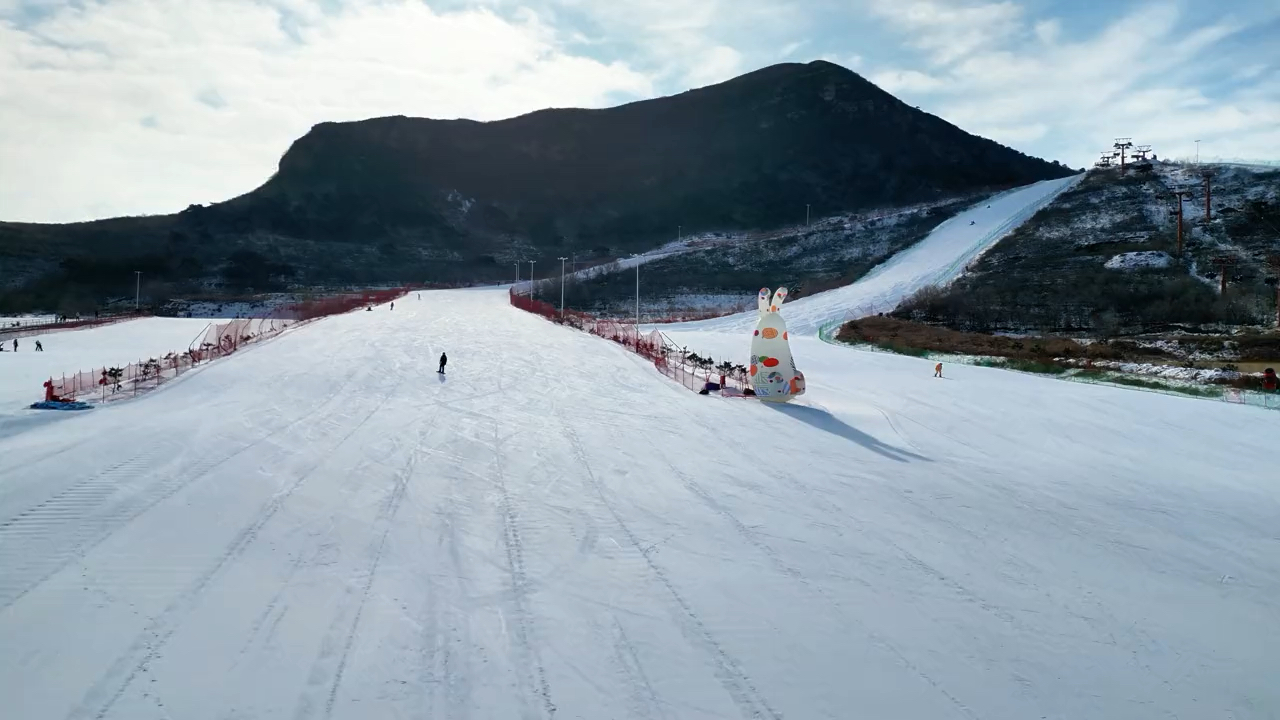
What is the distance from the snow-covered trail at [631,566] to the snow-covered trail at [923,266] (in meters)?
34.4

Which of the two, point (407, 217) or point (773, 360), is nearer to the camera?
point (773, 360)

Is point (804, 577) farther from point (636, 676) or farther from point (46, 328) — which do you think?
point (46, 328)

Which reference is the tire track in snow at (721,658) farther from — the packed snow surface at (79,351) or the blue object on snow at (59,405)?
the blue object on snow at (59,405)

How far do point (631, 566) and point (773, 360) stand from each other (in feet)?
49.1

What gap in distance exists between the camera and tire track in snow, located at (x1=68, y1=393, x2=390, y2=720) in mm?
7676

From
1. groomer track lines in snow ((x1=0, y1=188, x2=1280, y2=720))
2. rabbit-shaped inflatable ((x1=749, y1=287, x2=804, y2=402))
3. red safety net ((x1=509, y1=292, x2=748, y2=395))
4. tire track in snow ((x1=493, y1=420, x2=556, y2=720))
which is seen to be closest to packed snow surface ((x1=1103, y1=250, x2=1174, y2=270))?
red safety net ((x1=509, y1=292, x2=748, y2=395))

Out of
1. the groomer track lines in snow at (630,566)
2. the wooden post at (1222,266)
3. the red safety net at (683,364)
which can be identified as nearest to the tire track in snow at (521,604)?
the groomer track lines in snow at (630,566)

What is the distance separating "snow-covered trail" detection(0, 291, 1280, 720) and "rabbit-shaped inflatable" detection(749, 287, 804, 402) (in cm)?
253

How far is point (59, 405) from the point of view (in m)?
22.2

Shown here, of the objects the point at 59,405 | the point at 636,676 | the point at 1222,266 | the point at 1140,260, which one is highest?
the point at 1140,260

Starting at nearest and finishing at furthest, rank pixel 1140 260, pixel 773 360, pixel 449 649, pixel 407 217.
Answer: pixel 449 649 → pixel 773 360 → pixel 1140 260 → pixel 407 217

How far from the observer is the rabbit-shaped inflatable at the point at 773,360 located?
25422 mm

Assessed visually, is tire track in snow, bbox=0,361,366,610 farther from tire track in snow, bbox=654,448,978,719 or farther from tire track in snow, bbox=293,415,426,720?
tire track in snow, bbox=654,448,978,719

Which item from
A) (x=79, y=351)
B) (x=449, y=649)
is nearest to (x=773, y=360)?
(x=449, y=649)
